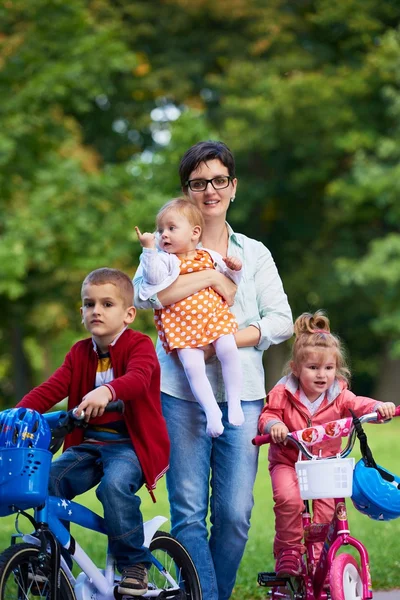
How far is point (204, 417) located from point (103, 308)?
77 cm

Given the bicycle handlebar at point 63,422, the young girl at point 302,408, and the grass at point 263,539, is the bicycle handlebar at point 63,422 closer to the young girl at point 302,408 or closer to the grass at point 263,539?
the young girl at point 302,408

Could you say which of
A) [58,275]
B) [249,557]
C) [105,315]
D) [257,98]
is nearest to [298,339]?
[105,315]

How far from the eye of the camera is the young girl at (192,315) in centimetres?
473

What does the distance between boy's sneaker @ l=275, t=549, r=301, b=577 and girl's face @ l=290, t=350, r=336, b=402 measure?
0.72 meters

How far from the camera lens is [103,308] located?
4.46 metres

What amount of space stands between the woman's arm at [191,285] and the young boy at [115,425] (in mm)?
276

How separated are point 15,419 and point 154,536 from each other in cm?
109

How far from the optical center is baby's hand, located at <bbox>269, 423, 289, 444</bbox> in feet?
15.5

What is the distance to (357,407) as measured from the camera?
16.4 feet

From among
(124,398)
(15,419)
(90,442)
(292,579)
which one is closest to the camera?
(15,419)

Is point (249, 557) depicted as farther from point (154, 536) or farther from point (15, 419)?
point (15, 419)

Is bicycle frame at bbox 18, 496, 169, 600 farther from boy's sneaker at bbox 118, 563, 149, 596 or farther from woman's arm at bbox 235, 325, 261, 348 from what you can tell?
woman's arm at bbox 235, 325, 261, 348

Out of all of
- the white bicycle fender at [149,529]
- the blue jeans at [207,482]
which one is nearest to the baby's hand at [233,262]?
the blue jeans at [207,482]

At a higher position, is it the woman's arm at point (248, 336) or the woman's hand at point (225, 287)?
the woman's hand at point (225, 287)
